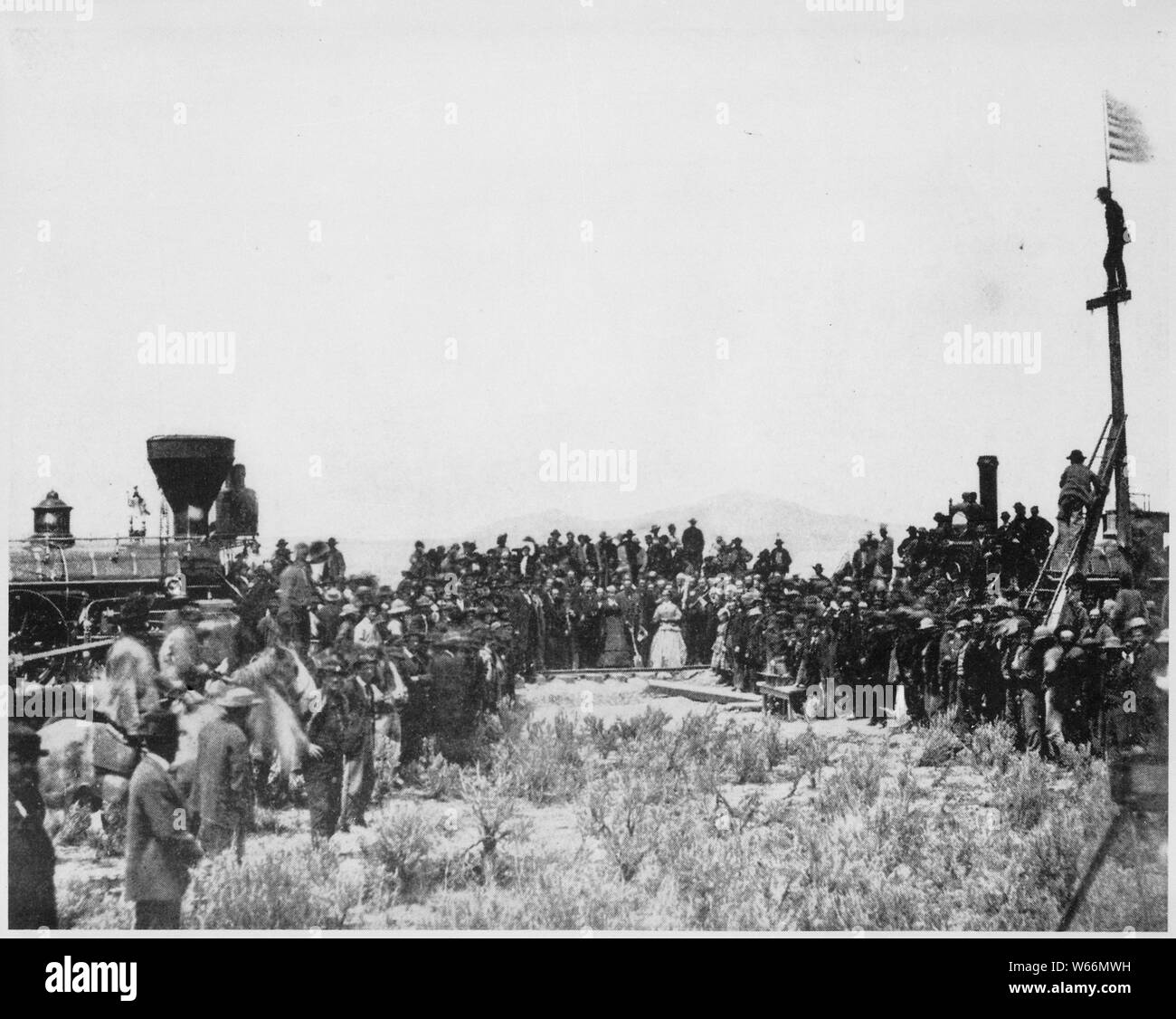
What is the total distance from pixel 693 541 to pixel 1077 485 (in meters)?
2.46

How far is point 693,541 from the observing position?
6.75 metres

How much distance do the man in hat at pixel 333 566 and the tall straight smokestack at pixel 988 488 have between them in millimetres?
3993

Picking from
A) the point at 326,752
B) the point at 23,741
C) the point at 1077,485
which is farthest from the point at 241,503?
the point at 1077,485

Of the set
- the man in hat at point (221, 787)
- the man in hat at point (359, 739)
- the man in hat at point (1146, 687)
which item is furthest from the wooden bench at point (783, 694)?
the man in hat at point (221, 787)

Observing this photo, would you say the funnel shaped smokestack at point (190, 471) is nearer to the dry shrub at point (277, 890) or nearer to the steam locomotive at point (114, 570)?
the steam locomotive at point (114, 570)

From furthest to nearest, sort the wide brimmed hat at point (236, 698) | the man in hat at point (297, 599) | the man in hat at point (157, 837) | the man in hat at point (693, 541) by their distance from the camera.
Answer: the man in hat at point (693, 541) → the man in hat at point (297, 599) → the wide brimmed hat at point (236, 698) → the man in hat at point (157, 837)

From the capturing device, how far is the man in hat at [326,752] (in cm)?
649

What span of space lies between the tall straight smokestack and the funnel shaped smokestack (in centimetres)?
466

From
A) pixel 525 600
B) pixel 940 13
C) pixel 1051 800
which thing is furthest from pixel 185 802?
pixel 940 13

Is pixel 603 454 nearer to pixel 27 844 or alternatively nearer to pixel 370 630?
pixel 370 630

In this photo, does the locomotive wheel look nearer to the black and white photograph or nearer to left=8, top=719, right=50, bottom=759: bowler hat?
the black and white photograph

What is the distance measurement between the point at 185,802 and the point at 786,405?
4.35 m

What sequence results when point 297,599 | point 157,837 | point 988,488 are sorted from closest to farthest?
point 157,837 → point 297,599 → point 988,488

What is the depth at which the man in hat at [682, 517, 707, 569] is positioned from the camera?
265 inches
